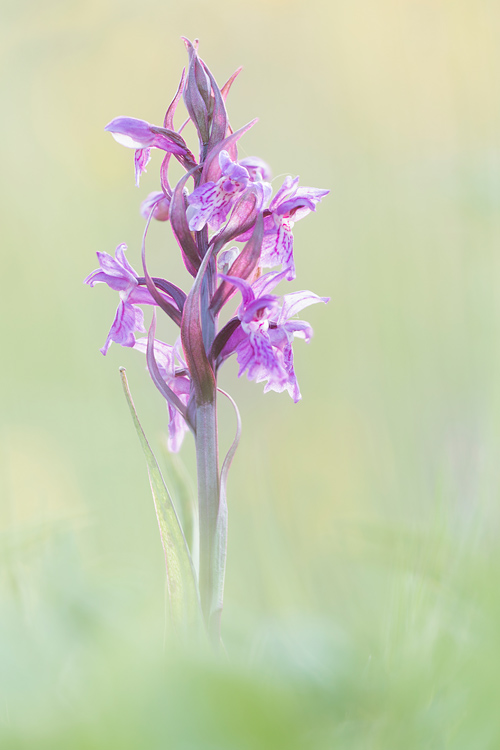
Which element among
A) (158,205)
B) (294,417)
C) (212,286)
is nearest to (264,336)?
(212,286)

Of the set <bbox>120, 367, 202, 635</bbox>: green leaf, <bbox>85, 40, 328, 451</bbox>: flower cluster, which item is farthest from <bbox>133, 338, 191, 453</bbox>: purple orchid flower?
<bbox>120, 367, 202, 635</bbox>: green leaf

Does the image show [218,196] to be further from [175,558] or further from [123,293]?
[175,558]

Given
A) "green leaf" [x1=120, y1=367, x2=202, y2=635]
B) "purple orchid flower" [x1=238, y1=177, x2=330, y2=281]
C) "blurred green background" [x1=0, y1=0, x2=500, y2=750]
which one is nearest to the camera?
"blurred green background" [x1=0, y1=0, x2=500, y2=750]

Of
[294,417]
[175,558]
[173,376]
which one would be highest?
[294,417]

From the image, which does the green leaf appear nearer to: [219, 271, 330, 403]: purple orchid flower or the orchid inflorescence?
A: the orchid inflorescence

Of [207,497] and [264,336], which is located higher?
[264,336]
